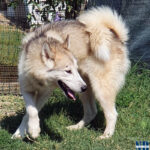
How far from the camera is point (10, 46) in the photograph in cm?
552

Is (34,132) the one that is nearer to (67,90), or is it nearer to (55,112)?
(67,90)

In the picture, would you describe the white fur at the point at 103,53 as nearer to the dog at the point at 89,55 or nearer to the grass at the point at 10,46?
the dog at the point at 89,55

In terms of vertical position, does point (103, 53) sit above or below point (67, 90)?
above

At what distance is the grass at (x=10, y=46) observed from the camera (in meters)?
5.49

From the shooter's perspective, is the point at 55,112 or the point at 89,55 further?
the point at 55,112

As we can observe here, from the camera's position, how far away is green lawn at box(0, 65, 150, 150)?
11.8ft

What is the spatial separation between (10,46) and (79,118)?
1.76 meters

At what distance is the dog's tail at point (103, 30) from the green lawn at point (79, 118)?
90 cm

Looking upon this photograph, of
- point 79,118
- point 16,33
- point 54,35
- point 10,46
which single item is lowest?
point 79,118

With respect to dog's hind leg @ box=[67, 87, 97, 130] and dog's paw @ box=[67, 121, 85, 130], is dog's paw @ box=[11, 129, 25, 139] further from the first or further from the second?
dog's hind leg @ box=[67, 87, 97, 130]

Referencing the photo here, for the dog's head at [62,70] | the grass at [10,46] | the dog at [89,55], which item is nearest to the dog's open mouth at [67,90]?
the dog's head at [62,70]

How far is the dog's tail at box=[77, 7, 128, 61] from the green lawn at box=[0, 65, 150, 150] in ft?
2.97

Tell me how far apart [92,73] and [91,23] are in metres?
0.59

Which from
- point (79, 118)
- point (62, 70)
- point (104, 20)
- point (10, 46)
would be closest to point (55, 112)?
point (79, 118)
